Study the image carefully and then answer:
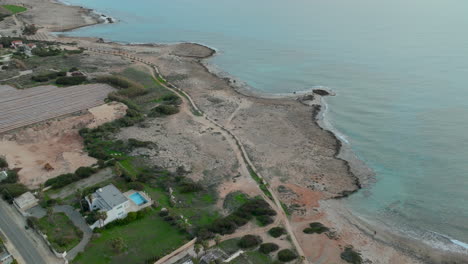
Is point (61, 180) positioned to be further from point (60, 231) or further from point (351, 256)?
point (351, 256)

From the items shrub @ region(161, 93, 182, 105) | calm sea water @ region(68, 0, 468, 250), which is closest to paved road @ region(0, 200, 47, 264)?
shrub @ region(161, 93, 182, 105)

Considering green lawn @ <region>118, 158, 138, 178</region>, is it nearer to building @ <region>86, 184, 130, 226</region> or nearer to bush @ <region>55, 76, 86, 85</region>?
building @ <region>86, 184, 130, 226</region>

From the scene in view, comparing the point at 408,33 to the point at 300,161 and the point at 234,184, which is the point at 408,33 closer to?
the point at 300,161

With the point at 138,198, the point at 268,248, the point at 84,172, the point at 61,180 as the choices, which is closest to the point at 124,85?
the point at 84,172

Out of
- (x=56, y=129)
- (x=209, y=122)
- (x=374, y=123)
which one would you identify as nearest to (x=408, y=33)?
(x=374, y=123)

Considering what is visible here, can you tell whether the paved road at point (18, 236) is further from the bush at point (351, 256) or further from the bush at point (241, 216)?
the bush at point (351, 256)

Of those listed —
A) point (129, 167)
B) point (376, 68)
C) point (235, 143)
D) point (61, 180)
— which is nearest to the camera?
point (61, 180)
